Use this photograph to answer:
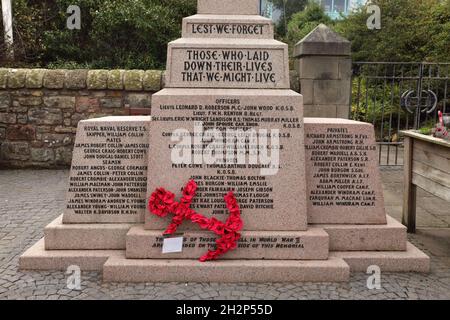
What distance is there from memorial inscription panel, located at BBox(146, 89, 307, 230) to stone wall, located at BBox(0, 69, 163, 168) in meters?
4.58

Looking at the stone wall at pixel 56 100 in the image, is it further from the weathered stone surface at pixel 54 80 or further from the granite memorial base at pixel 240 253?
the granite memorial base at pixel 240 253

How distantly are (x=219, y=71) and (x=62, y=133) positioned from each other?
203 inches

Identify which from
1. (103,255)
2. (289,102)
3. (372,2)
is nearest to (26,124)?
(103,255)

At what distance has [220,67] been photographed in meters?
4.42

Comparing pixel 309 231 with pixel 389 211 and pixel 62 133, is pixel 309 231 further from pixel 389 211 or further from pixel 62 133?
pixel 62 133

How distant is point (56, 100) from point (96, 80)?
0.82m

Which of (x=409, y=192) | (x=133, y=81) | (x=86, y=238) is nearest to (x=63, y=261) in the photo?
(x=86, y=238)

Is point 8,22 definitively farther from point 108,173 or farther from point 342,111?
point 108,173

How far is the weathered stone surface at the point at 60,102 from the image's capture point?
8.55 meters

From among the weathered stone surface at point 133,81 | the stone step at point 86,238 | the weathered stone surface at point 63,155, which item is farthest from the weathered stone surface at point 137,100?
the stone step at point 86,238

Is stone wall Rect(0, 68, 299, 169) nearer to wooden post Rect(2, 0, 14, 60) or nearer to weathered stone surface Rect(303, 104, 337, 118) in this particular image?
weathered stone surface Rect(303, 104, 337, 118)

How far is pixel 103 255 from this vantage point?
403 cm

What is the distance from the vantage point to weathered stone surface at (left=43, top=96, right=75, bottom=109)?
8547 millimetres

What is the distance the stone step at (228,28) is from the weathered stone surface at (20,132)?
16.7 ft
